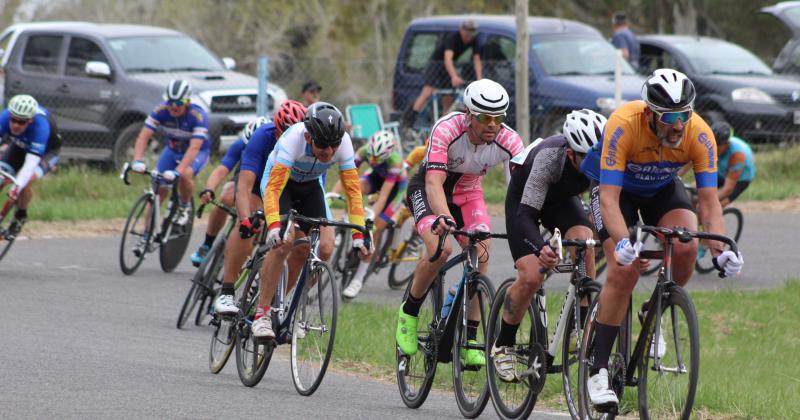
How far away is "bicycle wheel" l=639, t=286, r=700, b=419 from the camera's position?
7.18 meters

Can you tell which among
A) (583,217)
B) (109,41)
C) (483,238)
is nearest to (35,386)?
(483,238)

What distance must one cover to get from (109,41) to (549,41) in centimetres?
619

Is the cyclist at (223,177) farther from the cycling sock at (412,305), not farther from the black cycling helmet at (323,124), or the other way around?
the cycling sock at (412,305)

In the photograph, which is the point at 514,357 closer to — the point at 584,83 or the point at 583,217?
the point at 583,217

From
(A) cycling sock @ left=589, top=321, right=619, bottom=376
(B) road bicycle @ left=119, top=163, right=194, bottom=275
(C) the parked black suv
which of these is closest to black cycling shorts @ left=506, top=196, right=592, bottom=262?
(A) cycling sock @ left=589, top=321, right=619, bottom=376

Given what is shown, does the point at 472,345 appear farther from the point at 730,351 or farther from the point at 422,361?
the point at 730,351

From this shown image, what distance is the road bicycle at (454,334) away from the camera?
342 inches

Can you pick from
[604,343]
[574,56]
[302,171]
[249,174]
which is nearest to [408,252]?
[249,174]

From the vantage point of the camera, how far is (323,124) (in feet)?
30.8

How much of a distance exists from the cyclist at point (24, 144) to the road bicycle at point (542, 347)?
25.5 feet

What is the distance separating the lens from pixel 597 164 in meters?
8.51

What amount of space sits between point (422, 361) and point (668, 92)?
2563 millimetres

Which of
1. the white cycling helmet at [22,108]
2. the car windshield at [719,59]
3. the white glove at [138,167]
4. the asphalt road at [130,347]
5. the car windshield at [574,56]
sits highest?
the car windshield at [719,59]

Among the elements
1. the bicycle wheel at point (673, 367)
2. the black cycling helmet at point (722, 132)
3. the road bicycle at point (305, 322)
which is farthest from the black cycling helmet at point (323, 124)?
the black cycling helmet at point (722, 132)
